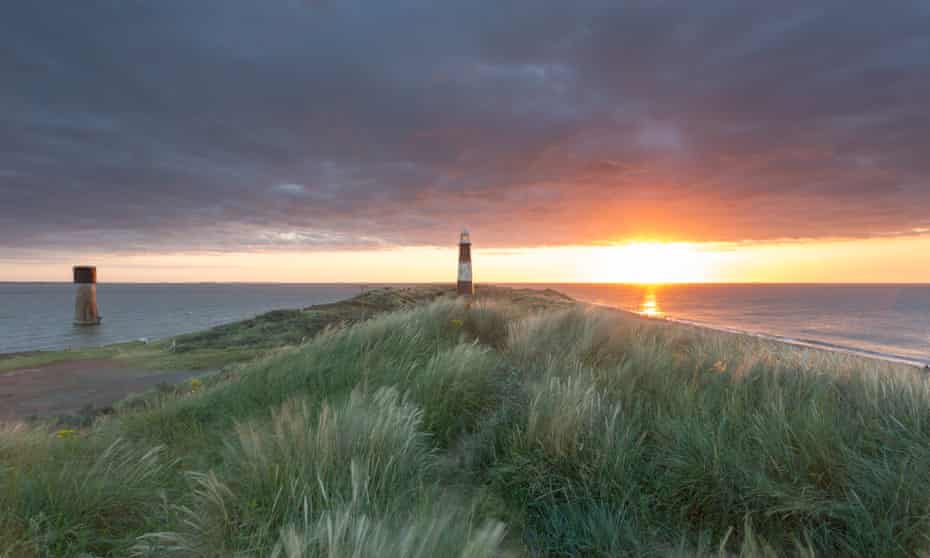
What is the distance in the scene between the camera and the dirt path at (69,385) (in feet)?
32.5

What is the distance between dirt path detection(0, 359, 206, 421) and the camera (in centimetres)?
991

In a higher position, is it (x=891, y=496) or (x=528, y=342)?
(x=528, y=342)

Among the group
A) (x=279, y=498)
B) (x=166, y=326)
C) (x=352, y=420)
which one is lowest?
(x=166, y=326)

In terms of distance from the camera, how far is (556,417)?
3.32m

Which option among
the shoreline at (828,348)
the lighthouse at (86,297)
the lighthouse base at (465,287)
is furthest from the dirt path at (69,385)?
the lighthouse at (86,297)

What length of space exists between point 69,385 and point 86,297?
35.9 m

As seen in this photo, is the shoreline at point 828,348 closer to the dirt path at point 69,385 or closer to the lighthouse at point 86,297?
the dirt path at point 69,385

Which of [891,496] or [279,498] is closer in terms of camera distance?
[279,498]

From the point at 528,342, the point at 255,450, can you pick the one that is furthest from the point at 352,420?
the point at 528,342

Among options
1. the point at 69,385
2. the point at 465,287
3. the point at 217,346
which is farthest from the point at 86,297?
the point at 465,287

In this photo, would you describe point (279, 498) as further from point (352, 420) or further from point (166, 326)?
point (166, 326)

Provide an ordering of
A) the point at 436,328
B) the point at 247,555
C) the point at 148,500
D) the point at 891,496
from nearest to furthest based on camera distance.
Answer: the point at 247,555 < the point at 891,496 < the point at 148,500 < the point at 436,328

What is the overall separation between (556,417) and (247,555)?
2100 mm

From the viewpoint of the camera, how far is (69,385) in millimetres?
12141
